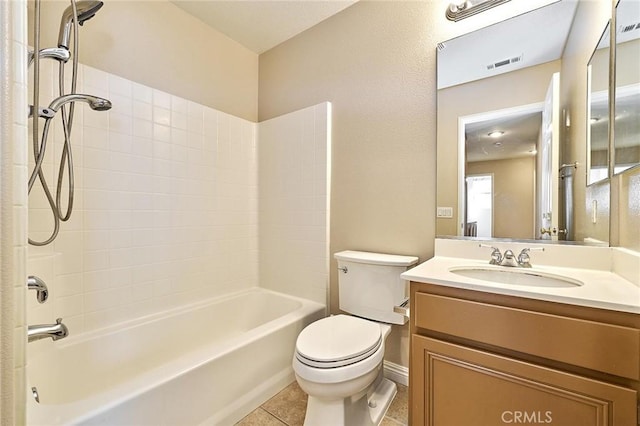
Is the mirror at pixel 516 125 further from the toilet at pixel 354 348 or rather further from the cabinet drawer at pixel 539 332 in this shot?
the cabinet drawer at pixel 539 332

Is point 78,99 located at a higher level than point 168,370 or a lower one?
higher

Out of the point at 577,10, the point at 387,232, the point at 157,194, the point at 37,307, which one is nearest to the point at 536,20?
the point at 577,10

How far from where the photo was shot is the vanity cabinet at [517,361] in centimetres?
Result: 81

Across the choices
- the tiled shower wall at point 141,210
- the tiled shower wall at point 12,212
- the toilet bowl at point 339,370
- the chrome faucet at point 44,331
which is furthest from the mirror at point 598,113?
the tiled shower wall at point 141,210

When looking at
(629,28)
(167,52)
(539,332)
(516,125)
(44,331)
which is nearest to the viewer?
(44,331)

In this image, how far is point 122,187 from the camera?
5.38 feet

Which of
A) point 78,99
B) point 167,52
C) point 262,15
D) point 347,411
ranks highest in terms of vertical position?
point 262,15

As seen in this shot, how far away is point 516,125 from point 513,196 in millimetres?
354

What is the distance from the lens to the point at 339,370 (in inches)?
46.5

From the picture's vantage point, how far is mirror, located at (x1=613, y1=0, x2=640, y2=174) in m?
0.97

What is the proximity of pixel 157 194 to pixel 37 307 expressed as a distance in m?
0.79

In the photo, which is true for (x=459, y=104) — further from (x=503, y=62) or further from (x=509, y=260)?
(x=509, y=260)

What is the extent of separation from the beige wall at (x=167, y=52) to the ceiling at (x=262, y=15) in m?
0.09

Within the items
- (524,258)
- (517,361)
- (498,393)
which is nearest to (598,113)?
(524,258)
